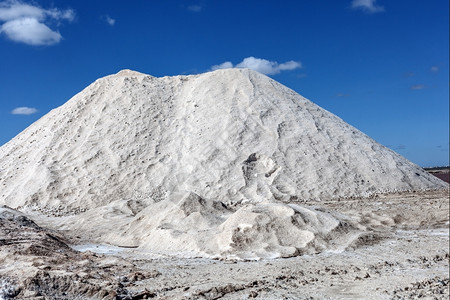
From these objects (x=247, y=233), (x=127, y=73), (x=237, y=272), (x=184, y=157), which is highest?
(x=127, y=73)

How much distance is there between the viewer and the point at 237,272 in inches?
253

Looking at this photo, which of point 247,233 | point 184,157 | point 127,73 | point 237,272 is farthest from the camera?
point 127,73

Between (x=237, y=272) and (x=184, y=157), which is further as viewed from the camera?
(x=184, y=157)

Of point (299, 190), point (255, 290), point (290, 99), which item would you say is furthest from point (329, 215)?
point (290, 99)

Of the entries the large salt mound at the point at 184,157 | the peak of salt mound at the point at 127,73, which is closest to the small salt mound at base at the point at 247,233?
the large salt mound at the point at 184,157

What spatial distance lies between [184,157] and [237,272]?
948 cm

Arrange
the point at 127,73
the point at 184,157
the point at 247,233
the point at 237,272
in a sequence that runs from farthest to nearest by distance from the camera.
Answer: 1. the point at 127,73
2. the point at 184,157
3. the point at 247,233
4. the point at 237,272

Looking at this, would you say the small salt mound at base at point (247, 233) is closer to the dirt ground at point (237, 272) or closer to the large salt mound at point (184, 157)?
the large salt mound at point (184, 157)

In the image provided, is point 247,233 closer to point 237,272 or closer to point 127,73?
point 237,272

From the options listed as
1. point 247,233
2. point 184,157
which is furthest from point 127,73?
point 247,233

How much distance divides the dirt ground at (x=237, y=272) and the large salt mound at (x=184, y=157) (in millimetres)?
2221

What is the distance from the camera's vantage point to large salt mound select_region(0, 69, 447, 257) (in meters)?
12.7

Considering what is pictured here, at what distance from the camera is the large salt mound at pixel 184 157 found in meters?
12.7

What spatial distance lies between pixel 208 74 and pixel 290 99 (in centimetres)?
393
